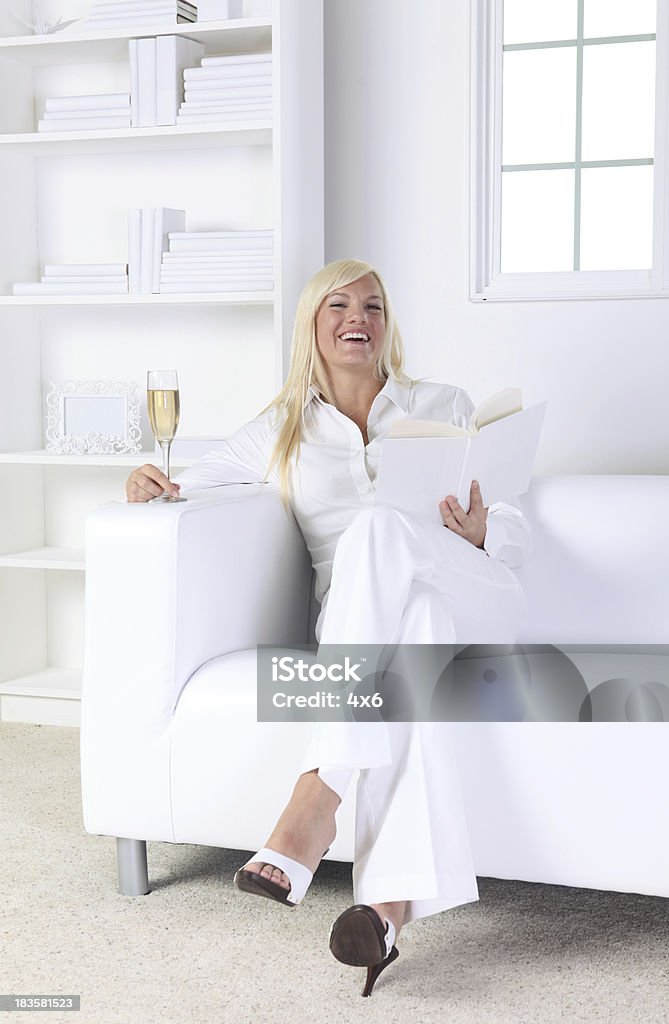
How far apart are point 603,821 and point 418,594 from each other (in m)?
0.45

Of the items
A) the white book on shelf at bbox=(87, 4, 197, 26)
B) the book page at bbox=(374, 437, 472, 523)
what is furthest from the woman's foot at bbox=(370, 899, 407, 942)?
the white book on shelf at bbox=(87, 4, 197, 26)

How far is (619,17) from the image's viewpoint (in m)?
3.09

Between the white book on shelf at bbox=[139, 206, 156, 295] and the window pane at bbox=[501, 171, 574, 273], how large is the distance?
0.95 meters

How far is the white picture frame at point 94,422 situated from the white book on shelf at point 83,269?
32cm

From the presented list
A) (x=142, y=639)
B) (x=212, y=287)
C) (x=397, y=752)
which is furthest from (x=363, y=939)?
(x=212, y=287)

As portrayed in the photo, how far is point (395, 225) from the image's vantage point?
319cm

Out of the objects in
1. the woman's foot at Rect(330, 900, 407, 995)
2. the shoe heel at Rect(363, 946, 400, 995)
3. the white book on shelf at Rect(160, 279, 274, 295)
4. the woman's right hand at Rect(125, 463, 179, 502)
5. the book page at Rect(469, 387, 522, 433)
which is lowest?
the shoe heel at Rect(363, 946, 400, 995)

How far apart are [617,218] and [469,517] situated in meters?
1.46

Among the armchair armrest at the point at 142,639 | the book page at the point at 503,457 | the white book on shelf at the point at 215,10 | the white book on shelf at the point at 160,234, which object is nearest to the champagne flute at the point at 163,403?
the armchair armrest at the point at 142,639

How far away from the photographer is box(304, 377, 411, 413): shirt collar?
96.3 inches

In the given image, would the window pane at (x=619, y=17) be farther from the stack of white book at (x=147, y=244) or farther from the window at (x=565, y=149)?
the stack of white book at (x=147, y=244)

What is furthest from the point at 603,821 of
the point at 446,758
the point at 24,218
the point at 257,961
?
the point at 24,218

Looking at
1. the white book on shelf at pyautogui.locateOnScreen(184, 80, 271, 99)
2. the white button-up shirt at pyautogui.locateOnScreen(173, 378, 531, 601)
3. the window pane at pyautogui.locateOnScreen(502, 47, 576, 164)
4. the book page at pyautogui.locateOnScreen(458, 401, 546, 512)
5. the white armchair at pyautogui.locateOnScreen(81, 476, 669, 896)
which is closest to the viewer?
the white armchair at pyautogui.locateOnScreen(81, 476, 669, 896)

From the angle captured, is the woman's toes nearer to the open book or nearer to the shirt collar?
the open book
